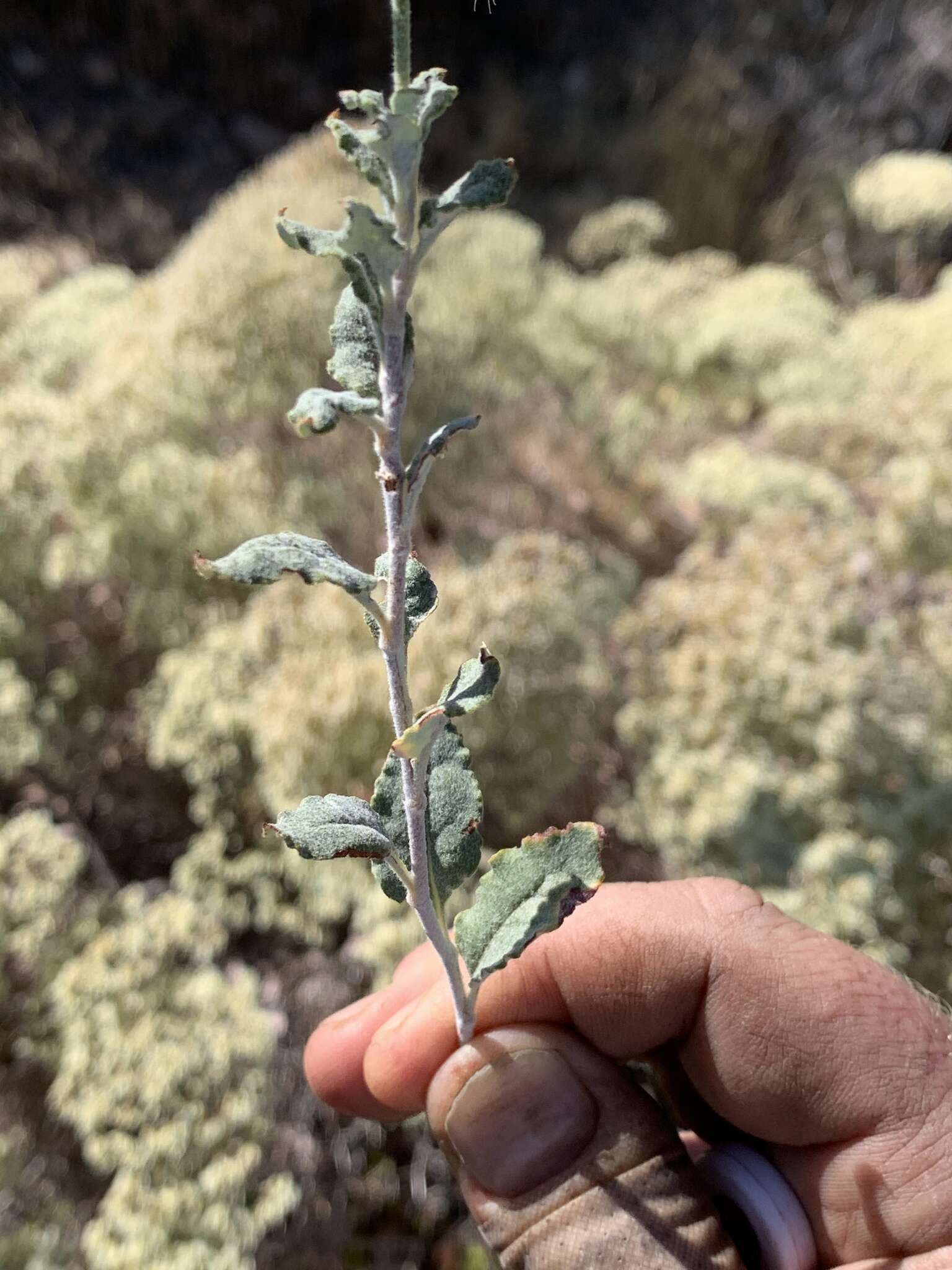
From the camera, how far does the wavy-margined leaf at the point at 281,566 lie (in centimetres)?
27

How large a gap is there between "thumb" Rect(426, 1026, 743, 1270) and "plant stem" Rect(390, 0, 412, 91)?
58 cm

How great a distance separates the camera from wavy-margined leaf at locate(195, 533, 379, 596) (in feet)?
0.90

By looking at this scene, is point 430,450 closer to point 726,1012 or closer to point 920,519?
point 726,1012

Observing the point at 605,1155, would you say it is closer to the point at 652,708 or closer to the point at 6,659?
the point at 652,708

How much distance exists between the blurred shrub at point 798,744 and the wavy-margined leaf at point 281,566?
889mm

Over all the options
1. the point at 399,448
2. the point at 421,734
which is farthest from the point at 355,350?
the point at 421,734

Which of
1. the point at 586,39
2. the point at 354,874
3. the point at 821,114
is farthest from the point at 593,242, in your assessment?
the point at 354,874

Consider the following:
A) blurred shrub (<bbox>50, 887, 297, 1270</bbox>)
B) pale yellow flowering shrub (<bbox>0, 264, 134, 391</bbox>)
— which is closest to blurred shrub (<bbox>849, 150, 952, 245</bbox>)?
pale yellow flowering shrub (<bbox>0, 264, 134, 391</bbox>)

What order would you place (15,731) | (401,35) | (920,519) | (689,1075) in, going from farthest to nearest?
(920,519), (15,731), (689,1075), (401,35)

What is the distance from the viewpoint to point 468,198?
11.3 inches

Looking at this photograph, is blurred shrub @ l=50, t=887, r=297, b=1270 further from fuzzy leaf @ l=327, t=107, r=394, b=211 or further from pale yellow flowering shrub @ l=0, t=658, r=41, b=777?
fuzzy leaf @ l=327, t=107, r=394, b=211

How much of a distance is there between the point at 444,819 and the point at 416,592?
120mm

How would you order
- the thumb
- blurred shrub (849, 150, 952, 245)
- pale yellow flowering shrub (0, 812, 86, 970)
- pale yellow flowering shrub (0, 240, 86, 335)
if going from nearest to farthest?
the thumb → pale yellow flowering shrub (0, 812, 86, 970) → pale yellow flowering shrub (0, 240, 86, 335) → blurred shrub (849, 150, 952, 245)

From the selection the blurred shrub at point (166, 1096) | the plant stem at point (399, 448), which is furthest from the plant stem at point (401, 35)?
the blurred shrub at point (166, 1096)
